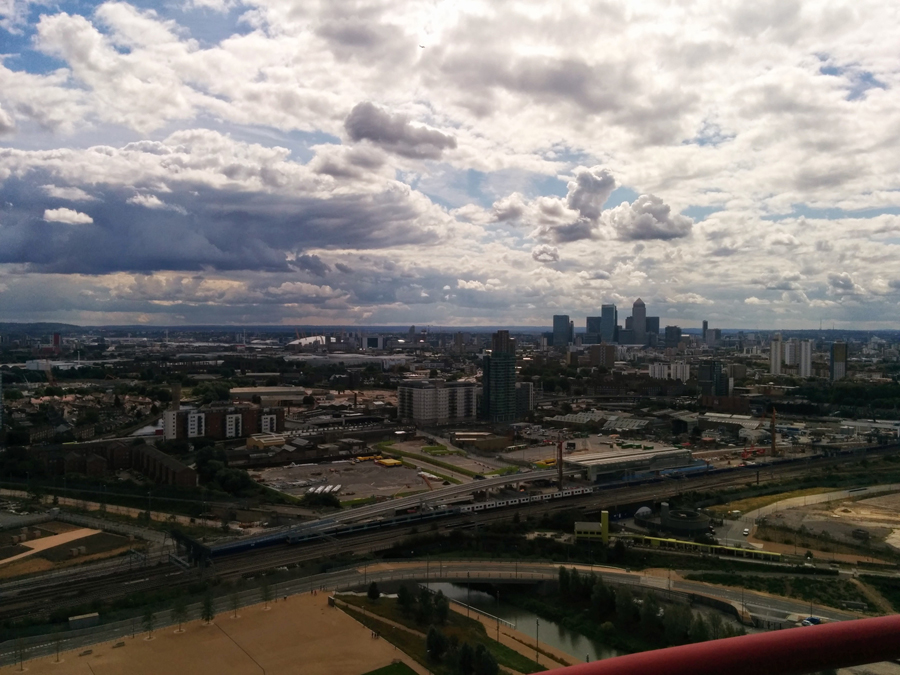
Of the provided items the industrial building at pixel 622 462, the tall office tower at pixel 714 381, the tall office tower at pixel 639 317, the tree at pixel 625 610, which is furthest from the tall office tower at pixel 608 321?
the tree at pixel 625 610

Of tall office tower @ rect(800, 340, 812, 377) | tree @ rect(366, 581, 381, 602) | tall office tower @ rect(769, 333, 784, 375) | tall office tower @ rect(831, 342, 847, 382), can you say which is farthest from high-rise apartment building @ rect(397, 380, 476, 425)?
tall office tower @ rect(769, 333, 784, 375)

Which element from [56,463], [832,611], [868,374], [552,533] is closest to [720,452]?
[552,533]

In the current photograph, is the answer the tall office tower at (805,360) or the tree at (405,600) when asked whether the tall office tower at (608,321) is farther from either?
the tree at (405,600)

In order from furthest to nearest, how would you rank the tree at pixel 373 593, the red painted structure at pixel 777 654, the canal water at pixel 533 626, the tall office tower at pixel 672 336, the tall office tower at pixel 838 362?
the tall office tower at pixel 672 336
the tall office tower at pixel 838 362
the tree at pixel 373 593
the canal water at pixel 533 626
the red painted structure at pixel 777 654

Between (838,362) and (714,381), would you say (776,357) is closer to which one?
(838,362)

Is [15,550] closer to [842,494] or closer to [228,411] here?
[228,411]

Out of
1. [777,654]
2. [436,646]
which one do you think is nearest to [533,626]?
[436,646]
